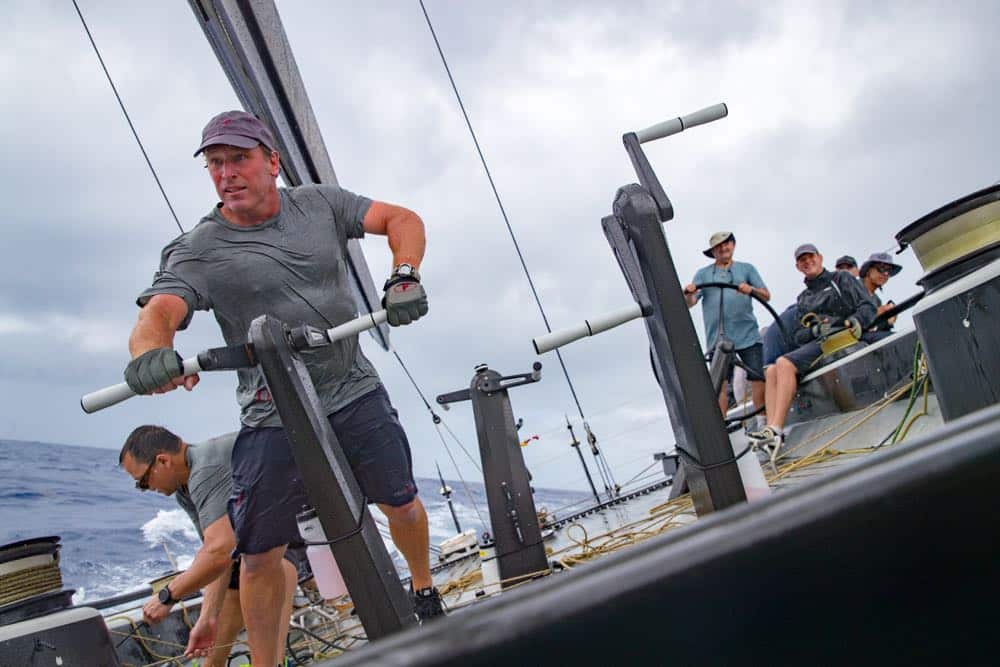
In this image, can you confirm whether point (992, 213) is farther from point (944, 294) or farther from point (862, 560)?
point (862, 560)

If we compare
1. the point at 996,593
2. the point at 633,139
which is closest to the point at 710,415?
the point at 633,139

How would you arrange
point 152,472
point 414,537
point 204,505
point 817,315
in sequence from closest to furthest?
1. point 414,537
2. point 204,505
3. point 152,472
4. point 817,315

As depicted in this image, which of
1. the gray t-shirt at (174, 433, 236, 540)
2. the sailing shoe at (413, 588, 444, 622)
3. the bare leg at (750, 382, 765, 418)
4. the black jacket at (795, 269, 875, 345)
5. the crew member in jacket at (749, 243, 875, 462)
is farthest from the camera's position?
the bare leg at (750, 382, 765, 418)

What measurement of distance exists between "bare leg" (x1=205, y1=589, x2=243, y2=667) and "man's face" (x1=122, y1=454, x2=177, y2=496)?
57cm

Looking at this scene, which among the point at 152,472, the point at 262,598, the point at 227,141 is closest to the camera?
the point at 227,141

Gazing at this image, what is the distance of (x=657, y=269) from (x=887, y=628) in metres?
1.65

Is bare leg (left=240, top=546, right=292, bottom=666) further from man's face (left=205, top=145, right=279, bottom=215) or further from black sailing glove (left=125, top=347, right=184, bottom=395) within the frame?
man's face (left=205, top=145, right=279, bottom=215)

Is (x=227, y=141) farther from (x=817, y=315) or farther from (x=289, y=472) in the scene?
(x=817, y=315)

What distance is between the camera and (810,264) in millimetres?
5430

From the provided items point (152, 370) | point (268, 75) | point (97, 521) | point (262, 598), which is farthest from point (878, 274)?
point (97, 521)

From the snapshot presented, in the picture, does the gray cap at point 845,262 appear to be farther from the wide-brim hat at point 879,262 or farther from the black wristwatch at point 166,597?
the black wristwatch at point 166,597

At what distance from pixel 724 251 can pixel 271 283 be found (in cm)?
390

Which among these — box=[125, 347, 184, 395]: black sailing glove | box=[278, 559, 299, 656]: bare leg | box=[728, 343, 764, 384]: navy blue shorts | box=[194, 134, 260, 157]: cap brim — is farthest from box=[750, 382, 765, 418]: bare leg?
box=[125, 347, 184, 395]: black sailing glove

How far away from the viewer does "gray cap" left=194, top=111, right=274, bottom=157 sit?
241 cm
